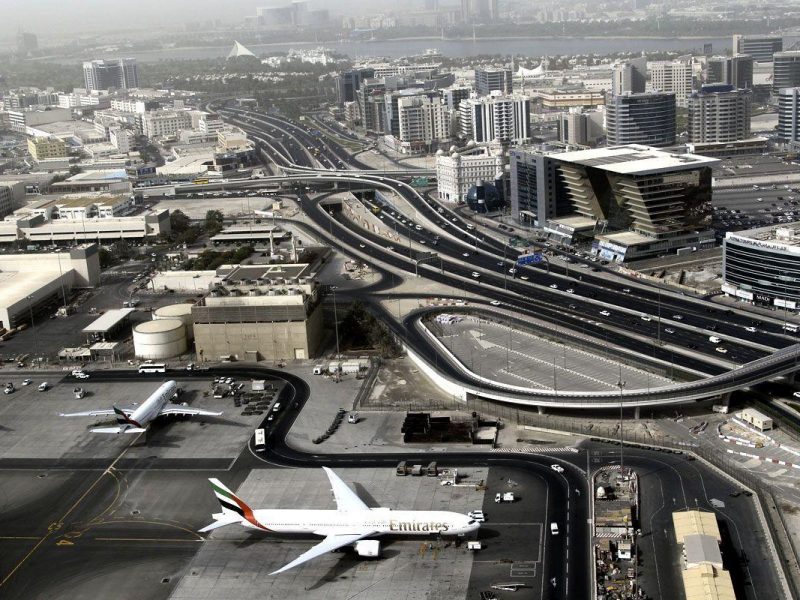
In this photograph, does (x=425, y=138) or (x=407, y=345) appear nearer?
(x=407, y=345)

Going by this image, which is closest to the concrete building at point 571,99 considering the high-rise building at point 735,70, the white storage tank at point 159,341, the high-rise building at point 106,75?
the high-rise building at point 735,70

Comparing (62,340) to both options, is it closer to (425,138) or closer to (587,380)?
(587,380)

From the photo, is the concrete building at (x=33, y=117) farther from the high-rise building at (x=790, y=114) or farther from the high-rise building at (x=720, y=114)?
the high-rise building at (x=790, y=114)

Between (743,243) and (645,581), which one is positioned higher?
(743,243)

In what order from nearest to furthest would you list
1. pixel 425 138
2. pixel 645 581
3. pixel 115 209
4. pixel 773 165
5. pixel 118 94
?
pixel 645 581, pixel 115 209, pixel 773 165, pixel 425 138, pixel 118 94

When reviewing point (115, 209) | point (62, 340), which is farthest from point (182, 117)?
point (62, 340)

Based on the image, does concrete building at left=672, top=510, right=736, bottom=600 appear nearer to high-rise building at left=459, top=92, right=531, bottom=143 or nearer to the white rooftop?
the white rooftop

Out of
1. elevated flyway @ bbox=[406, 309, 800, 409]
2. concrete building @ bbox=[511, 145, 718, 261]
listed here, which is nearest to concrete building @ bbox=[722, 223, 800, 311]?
elevated flyway @ bbox=[406, 309, 800, 409]
